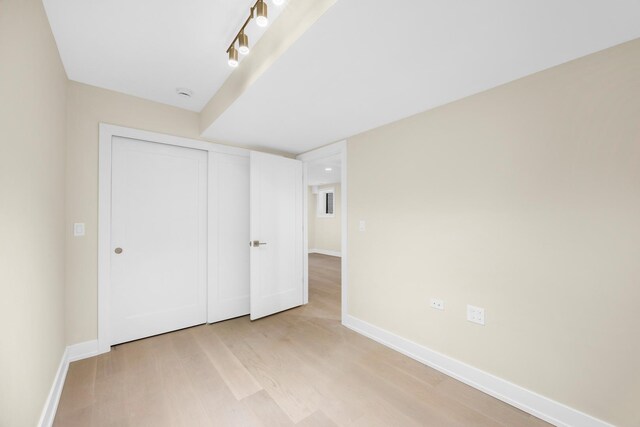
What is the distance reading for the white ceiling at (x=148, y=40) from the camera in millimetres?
1419

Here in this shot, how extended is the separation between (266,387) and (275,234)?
68.7 inches

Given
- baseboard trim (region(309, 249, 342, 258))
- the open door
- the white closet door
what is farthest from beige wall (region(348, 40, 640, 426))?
baseboard trim (region(309, 249, 342, 258))

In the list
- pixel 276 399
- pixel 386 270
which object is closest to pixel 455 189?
pixel 386 270

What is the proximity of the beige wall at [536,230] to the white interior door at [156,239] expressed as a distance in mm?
2230

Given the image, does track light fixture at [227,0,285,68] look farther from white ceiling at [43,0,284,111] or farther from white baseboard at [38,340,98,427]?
white baseboard at [38,340,98,427]

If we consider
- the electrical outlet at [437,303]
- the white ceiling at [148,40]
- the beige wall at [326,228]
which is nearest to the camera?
the white ceiling at [148,40]

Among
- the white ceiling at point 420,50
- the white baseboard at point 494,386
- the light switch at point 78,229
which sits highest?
the white ceiling at point 420,50

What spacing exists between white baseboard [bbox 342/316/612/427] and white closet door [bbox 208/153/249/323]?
1737 mm

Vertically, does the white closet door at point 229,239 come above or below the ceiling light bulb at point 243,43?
below

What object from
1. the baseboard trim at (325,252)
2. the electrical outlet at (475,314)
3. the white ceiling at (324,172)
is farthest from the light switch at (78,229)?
the baseboard trim at (325,252)

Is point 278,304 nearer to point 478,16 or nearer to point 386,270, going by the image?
point 386,270

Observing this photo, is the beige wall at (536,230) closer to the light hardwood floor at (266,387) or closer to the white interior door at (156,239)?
the light hardwood floor at (266,387)

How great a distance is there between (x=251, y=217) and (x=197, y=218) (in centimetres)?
60

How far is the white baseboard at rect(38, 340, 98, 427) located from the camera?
1461 mm
